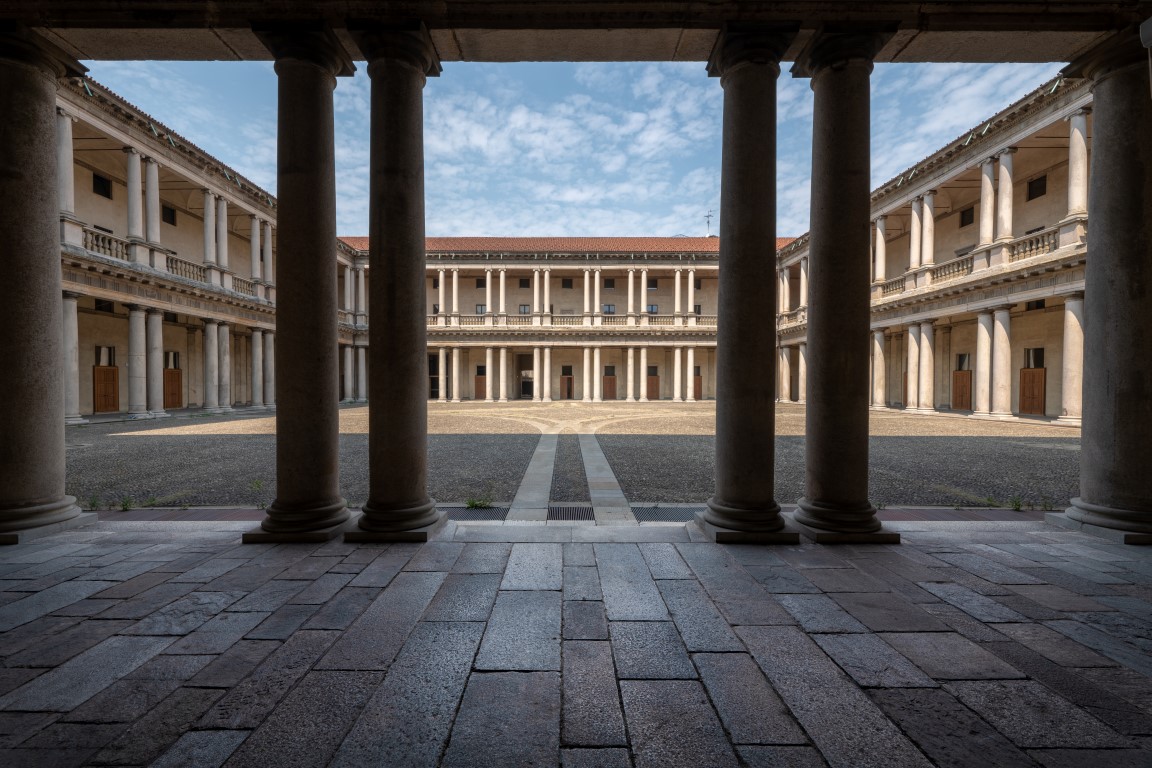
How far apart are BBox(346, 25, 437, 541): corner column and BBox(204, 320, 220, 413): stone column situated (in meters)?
22.6

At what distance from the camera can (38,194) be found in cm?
471

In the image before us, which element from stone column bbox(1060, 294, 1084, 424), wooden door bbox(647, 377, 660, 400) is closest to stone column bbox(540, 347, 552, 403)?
wooden door bbox(647, 377, 660, 400)

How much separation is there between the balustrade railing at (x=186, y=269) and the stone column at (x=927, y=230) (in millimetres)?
33158

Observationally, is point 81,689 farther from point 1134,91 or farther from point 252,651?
point 1134,91

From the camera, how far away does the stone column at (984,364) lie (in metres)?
20.0

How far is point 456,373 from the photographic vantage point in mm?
37469

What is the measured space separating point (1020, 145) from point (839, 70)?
21084 millimetres

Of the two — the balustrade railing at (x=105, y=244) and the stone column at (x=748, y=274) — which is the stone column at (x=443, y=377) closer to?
the balustrade railing at (x=105, y=244)

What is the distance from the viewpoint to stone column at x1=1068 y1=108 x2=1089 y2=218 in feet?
51.9

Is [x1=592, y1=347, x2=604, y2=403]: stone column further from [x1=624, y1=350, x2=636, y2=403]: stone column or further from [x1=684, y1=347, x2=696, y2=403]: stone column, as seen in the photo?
[x1=684, y1=347, x2=696, y2=403]: stone column

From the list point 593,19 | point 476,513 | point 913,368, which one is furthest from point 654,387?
point 593,19

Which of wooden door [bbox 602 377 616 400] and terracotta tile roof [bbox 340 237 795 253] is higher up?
terracotta tile roof [bbox 340 237 795 253]

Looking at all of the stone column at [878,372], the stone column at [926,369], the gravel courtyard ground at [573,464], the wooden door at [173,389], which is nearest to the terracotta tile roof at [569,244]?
the stone column at [878,372]

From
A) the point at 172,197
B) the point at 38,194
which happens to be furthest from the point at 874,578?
the point at 172,197
